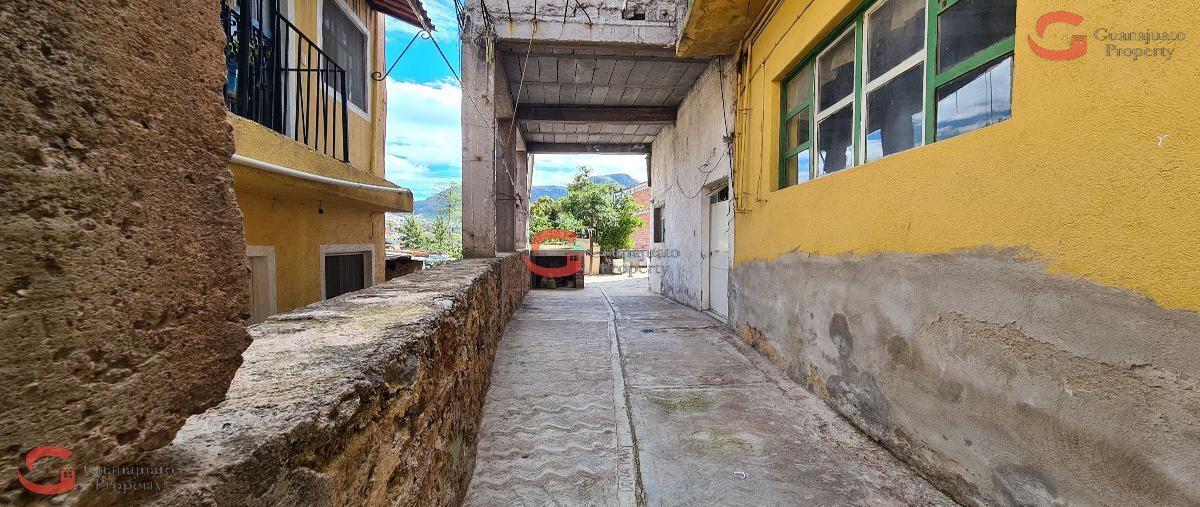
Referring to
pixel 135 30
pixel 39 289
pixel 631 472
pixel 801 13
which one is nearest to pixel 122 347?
pixel 39 289

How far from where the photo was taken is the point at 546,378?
14.4ft

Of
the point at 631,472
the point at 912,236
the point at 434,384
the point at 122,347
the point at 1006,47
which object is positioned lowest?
the point at 631,472

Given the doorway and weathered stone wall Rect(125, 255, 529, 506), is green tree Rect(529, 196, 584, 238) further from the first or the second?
weathered stone wall Rect(125, 255, 529, 506)

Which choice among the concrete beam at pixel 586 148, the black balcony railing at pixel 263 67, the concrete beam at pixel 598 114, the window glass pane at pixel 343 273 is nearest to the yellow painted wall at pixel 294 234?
the window glass pane at pixel 343 273

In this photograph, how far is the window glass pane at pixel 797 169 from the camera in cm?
448

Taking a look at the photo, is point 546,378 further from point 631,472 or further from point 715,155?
point 715,155

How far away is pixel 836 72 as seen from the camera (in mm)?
4078

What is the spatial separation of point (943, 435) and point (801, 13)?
3678 mm

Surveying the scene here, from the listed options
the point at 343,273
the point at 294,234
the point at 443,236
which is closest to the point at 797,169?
the point at 294,234

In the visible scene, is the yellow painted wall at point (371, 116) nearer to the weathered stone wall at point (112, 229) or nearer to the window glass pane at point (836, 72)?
the window glass pane at point (836, 72)

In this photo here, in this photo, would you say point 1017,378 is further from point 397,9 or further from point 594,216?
point 594,216

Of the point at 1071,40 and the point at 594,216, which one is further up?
the point at 594,216

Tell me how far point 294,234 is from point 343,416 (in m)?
4.80

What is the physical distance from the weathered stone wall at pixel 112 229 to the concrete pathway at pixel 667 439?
207cm
